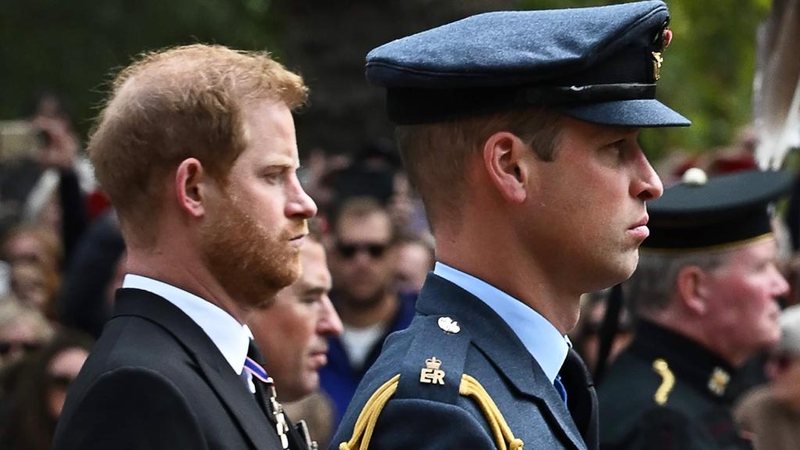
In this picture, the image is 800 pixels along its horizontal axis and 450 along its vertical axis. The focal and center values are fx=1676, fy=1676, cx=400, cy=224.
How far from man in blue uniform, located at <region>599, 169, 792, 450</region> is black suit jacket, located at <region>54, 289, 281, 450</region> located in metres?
1.95

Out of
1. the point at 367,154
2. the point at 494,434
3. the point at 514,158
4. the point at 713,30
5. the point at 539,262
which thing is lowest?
the point at 713,30

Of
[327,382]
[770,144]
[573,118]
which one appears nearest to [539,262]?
[573,118]

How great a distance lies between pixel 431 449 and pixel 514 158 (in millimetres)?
591

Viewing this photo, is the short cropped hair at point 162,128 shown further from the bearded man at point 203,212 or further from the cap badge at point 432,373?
the cap badge at point 432,373

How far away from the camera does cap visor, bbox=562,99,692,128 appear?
10.6ft

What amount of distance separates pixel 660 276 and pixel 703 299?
168 mm

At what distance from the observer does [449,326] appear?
3305 mm

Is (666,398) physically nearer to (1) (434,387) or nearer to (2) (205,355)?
(2) (205,355)

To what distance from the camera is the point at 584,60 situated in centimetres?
322

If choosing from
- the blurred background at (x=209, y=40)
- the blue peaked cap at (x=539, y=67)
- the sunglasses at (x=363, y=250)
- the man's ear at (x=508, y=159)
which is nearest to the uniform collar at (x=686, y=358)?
the blue peaked cap at (x=539, y=67)

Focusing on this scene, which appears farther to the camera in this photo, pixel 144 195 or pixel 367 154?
pixel 367 154

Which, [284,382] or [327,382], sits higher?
[284,382]

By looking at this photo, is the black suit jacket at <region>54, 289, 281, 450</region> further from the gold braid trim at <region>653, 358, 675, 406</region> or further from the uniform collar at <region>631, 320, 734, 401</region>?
the uniform collar at <region>631, 320, 734, 401</region>

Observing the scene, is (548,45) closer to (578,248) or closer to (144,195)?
(578,248)
